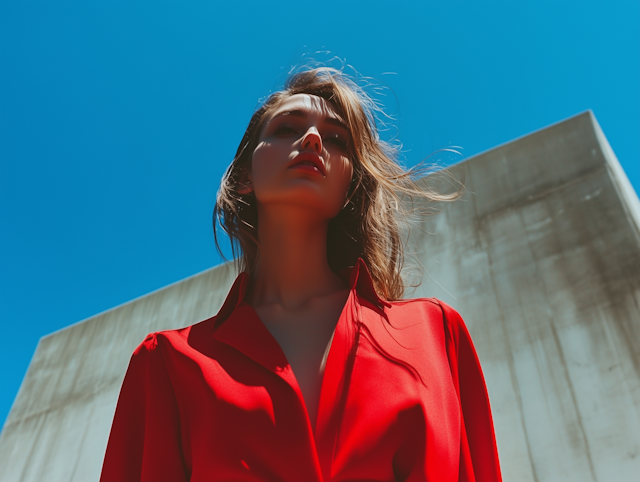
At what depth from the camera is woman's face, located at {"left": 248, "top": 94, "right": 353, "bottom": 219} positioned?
3.55 feet

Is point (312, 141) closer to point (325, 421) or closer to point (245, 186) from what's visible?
point (245, 186)

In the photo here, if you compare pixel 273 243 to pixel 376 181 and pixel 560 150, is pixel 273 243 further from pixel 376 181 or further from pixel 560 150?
pixel 560 150

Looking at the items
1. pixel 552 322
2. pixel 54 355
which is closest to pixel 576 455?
pixel 552 322

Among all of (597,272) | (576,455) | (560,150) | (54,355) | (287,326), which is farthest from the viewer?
(54,355)

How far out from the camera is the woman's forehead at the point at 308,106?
3.92ft

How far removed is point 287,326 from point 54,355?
215 inches

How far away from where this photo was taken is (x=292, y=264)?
3.78 ft

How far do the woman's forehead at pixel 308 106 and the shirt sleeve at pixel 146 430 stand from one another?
0.57 meters

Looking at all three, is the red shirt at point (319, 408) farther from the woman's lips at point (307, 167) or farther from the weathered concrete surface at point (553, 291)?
the weathered concrete surface at point (553, 291)

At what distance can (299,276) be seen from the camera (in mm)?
1154

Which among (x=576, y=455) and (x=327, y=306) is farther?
(x=576, y=455)

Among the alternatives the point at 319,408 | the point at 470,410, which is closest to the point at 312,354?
the point at 319,408

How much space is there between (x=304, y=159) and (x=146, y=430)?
0.56 meters

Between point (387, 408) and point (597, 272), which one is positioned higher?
point (597, 272)
